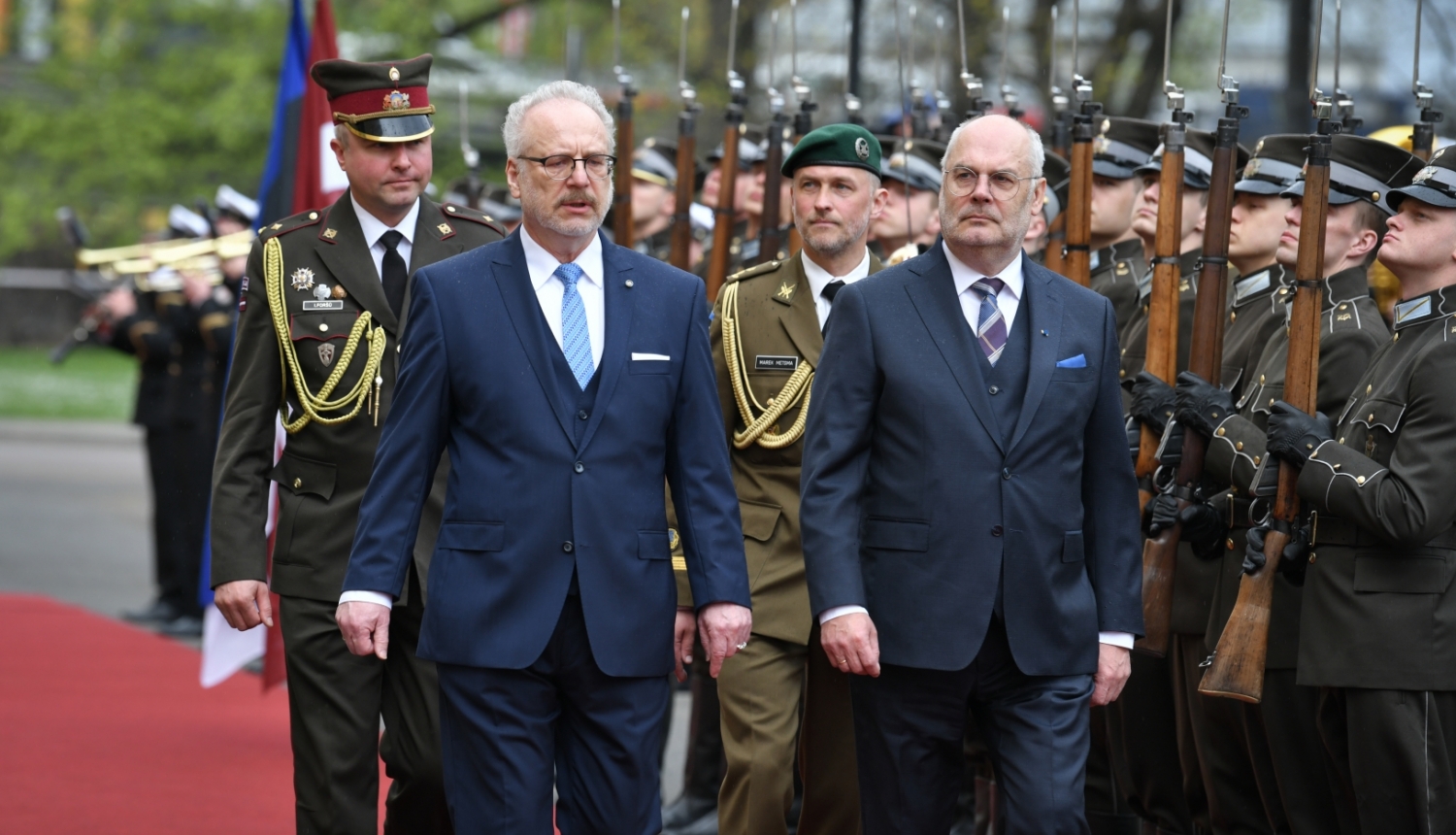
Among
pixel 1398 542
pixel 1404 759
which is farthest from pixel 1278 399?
pixel 1404 759

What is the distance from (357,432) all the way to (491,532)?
1087mm

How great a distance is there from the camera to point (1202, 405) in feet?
17.1

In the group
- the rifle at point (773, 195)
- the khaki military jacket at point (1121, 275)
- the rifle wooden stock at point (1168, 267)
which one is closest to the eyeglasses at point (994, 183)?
the rifle wooden stock at point (1168, 267)

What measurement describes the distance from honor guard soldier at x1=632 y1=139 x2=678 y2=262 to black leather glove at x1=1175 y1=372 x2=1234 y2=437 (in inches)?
169

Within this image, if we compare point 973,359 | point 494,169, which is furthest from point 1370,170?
point 494,169

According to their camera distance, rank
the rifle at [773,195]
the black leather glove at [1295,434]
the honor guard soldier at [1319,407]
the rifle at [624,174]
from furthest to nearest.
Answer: the rifle at [624,174] < the rifle at [773,195] < the honor guard soldier at [1319,407] < the black leather glove at [1295,434]

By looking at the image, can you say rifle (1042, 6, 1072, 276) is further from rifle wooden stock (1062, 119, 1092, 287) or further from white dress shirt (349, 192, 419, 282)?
white dress shirt (349, 192, 419, 282)

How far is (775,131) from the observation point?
26.0 ft

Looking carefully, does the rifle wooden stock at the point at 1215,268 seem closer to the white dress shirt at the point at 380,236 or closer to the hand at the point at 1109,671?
the hand at the point at 1109,671

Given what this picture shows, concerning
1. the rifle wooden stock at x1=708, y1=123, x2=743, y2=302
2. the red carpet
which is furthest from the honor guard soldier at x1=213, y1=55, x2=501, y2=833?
the rifle wooden stock at x1=708, y1=123, x2=743, y2=302

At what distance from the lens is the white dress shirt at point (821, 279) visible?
5.70 meters

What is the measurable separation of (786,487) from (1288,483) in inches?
54.9

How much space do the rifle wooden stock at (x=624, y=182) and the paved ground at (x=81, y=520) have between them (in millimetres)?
2158

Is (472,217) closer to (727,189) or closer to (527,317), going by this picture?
(527,317)
